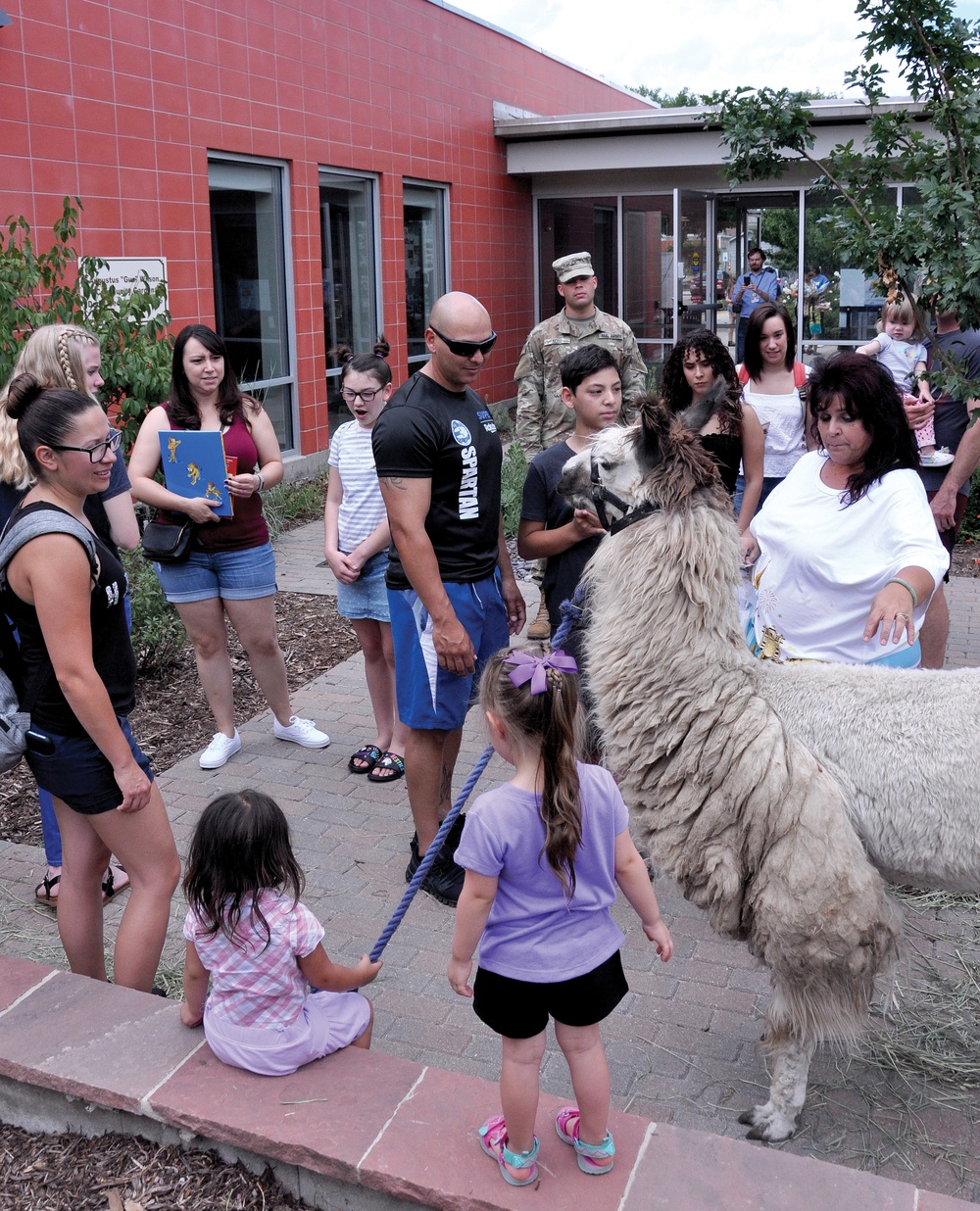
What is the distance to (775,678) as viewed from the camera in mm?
3041

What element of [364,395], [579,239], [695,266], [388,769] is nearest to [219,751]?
[388,769]

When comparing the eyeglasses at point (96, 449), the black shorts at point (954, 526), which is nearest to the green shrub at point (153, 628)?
the eyeglasses at point (96, 449)

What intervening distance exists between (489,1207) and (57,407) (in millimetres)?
2186

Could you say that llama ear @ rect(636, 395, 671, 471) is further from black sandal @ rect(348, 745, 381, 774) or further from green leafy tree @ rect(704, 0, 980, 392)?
black sandal @ rect(348, 745, 381, 774)

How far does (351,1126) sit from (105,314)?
6122mm

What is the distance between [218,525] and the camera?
5086 millimetres

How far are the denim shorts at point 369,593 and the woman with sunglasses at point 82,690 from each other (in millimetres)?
1977

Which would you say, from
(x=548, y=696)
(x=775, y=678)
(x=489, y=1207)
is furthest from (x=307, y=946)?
(x=775, y=678)

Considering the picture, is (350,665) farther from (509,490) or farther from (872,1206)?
(872,1206)

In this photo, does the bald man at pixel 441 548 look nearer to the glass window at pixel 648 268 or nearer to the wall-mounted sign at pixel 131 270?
the wall-mounted sign at pixel 131 270

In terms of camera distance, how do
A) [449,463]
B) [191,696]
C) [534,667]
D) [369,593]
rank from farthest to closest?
1. [191,696]
2. [369,593]
3. [449,463]
4. [534,667]

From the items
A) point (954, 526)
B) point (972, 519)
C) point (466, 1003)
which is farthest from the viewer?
point (972, 519)

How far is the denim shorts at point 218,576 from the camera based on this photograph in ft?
16.7

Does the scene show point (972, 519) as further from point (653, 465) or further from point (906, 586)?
point (653, 465)
